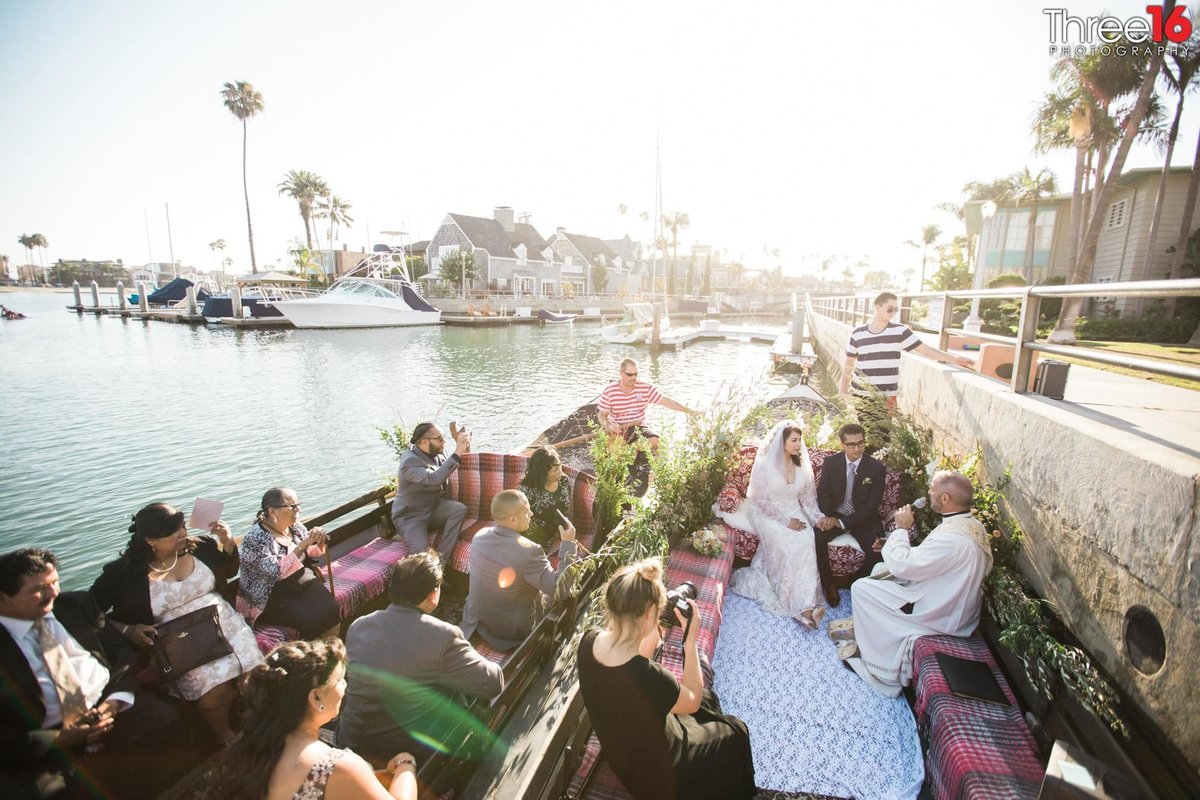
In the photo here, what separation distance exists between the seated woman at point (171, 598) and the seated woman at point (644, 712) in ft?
6.91

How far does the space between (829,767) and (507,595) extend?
215 cm

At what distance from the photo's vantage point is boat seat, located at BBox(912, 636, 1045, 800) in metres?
2.38

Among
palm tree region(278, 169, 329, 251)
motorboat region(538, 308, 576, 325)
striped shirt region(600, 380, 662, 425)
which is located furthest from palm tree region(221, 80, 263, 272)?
striped shirt region(600, 380, 662, 425)

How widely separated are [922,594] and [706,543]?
1.59 m

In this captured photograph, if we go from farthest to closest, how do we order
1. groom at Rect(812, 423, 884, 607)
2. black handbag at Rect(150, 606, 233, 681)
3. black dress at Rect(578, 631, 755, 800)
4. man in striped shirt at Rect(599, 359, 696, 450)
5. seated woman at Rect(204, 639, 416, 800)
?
man in striped shirt at Rect(599, 359, 696, 450)
groom at Rect(812, 423, 884, 607)
black handbag at Rect(150, 606, 233, 681)
black dress at Rect(578, 631, 755, 800)
seated woman at Rect(204, 639, 416, 800)

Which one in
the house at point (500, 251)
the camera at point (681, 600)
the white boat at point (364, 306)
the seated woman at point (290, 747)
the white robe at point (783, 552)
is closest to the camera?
the seated woman at point (290, 747)

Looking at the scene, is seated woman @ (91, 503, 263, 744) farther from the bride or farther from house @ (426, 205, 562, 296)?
house @ (426, 205, 562, 296)

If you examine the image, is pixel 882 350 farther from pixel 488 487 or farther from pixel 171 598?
pixel 171 598

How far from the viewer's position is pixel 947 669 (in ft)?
9.91

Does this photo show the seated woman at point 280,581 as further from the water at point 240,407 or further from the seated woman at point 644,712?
the seated woman at point 644,712

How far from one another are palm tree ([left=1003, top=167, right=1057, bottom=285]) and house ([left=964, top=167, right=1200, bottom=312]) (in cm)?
16

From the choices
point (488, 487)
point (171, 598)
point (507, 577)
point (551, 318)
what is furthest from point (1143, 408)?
point (551, 318)

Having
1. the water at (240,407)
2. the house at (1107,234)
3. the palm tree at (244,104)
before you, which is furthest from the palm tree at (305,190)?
the house at (1107,234)

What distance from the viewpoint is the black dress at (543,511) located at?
4066 millimetres
